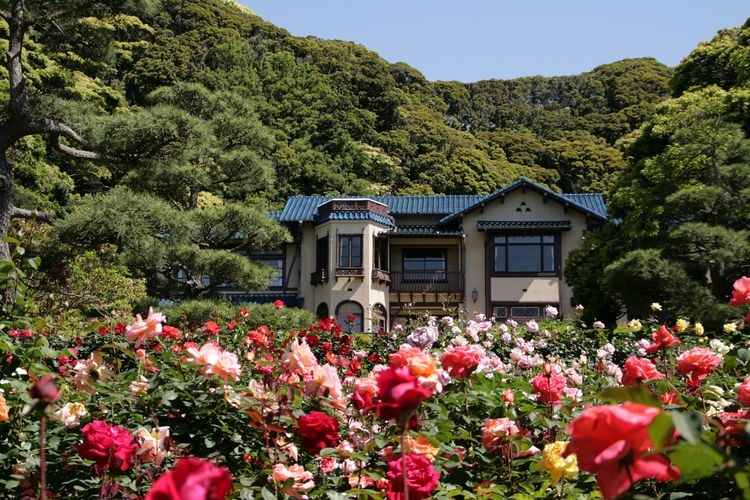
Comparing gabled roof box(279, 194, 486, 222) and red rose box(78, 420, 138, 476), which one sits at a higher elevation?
gabled roof box(279, 194, 486, 222)

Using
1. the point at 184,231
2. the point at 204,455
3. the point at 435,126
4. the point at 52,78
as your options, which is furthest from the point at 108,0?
the point at 435,126

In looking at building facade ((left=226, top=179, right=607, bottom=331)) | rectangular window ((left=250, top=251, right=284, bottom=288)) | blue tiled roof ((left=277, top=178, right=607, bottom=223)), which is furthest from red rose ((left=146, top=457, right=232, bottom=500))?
rectangular window ((left=250, top=251, right=284, bottom=288))

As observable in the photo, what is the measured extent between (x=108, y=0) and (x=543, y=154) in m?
32.7

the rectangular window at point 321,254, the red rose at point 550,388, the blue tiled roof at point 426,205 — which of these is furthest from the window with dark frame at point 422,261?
the red rose at point 550,388

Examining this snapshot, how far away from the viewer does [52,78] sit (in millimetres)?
21781

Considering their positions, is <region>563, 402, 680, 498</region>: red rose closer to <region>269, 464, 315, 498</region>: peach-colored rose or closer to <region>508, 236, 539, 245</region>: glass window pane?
<region>269, 464, 315, 498</region>: peach-colored rose

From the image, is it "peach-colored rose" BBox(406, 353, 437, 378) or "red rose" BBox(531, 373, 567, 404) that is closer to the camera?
"peach-colored rose" BBox(406, 353, 437, 378)

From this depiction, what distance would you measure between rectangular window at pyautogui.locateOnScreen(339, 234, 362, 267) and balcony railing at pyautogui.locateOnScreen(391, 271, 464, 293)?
1530 mm

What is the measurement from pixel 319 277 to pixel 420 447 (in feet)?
69.3

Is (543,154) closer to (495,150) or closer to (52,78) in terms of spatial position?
(495,150)

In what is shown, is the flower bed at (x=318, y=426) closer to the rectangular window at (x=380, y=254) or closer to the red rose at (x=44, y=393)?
the red rose at (x=44, y=393)

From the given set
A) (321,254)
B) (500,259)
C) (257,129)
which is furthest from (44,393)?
(321,254)

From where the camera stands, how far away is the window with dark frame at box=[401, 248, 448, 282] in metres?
23.8

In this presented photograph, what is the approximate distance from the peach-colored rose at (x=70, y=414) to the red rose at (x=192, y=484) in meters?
1.52
